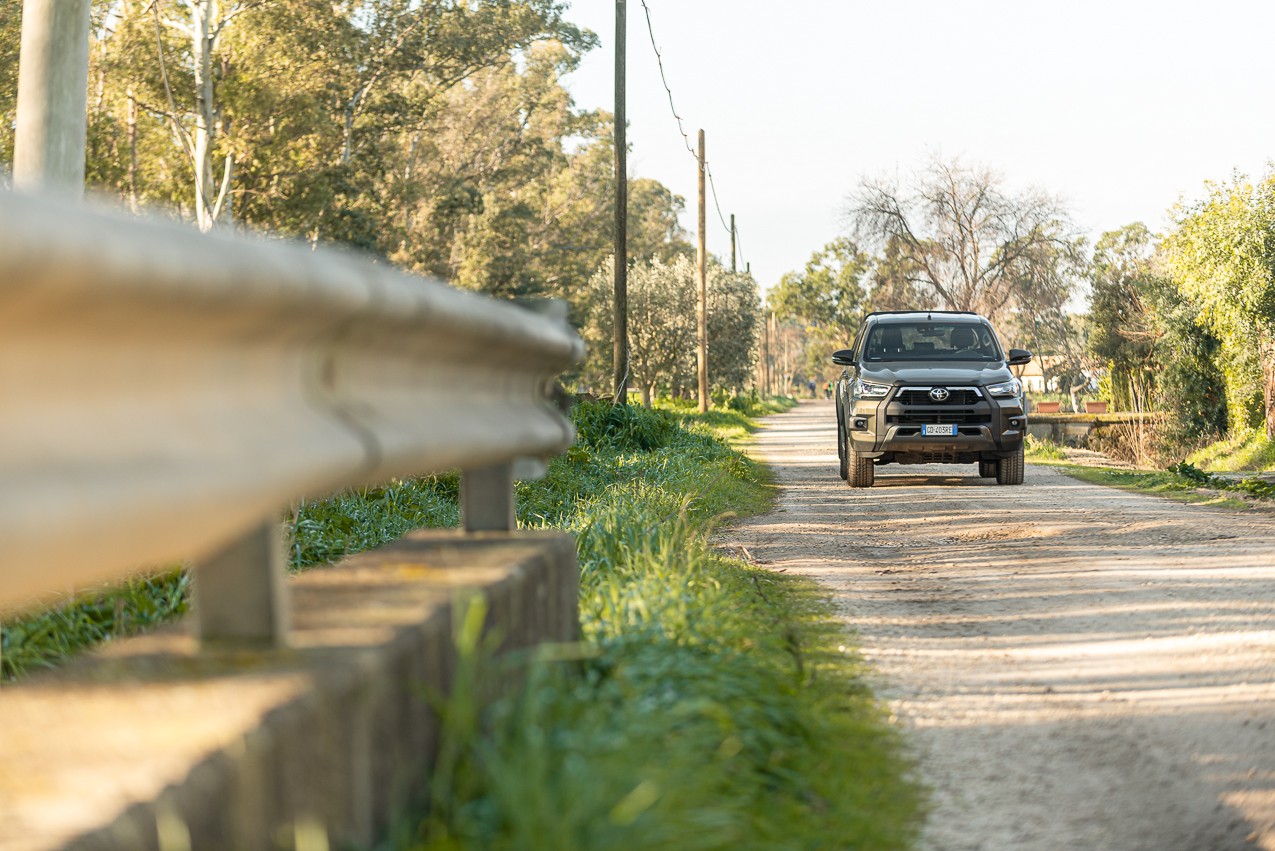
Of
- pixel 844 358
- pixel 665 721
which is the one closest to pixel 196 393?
pixel 665 721

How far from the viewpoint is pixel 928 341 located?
17672 millimetres

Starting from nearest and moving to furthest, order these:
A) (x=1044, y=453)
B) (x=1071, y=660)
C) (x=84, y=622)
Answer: (x=1071, y=660), (x=84, y=622), (x=1044, y=453)

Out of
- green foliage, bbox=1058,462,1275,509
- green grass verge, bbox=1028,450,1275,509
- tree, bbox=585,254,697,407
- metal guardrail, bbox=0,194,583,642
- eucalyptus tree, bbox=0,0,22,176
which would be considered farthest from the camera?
tree, bbox=585,254,697,407

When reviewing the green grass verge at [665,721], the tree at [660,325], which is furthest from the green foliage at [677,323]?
the green grass verge at [665,721]

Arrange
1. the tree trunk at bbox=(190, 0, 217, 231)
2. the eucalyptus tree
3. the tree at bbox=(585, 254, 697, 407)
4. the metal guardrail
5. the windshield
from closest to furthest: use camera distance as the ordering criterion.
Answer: the metal guardrail
the windshield
the tree trunk at bbox=(190, 0, 217, 231)
the eucalyptus tree
the tree at bbox=(585, 254, 697, 407)

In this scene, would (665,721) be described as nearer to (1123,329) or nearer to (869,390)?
(869,390)

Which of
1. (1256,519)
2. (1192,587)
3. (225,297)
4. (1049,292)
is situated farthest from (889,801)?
(1049,292)

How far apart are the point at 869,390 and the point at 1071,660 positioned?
1051cm

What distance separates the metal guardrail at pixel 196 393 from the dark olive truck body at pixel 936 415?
13.1 m

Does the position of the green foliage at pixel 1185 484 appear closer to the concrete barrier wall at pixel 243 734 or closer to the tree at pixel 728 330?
the concrete barrier wall at pixel 243 734

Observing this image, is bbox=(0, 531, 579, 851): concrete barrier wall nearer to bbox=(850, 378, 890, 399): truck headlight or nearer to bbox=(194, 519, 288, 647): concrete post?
bbox=(194, 519, 288, 647): concrete post

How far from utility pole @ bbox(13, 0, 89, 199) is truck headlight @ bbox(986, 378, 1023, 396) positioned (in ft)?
36.5

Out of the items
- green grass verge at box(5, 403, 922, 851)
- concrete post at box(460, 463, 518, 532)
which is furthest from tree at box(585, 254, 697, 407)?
concrete post at box(460, 463, 518, 532)

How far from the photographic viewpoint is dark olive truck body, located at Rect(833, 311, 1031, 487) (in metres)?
16.1
